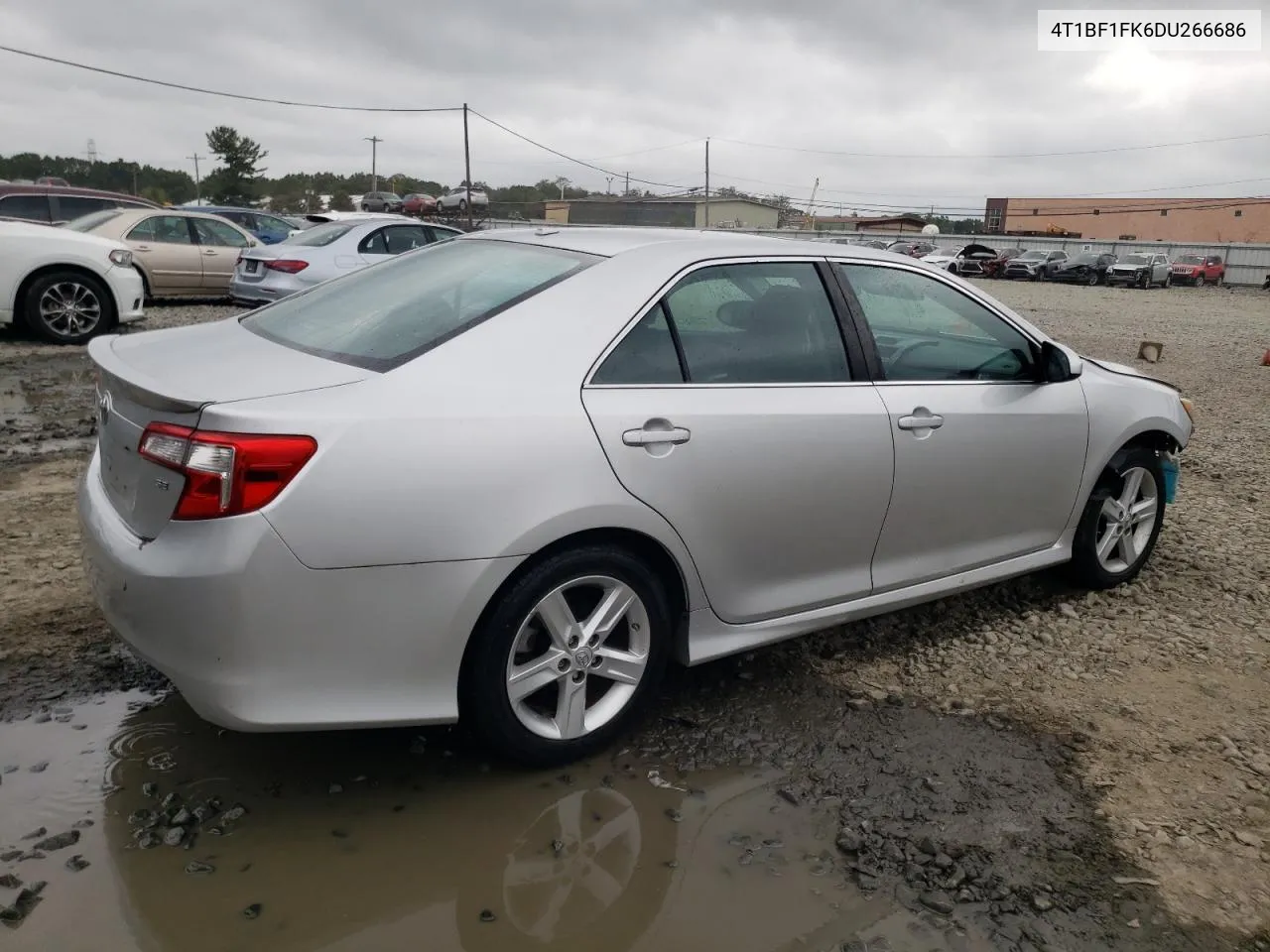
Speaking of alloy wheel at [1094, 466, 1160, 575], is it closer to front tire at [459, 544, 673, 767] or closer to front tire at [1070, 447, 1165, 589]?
front tire at [1070, 447, 1165, 589]

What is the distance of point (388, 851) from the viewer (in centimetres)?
269

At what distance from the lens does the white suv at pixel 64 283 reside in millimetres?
9758

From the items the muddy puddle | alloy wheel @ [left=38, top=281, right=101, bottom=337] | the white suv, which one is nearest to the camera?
the muddy puddle

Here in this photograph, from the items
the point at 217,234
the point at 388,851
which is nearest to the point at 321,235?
the point at 217,234

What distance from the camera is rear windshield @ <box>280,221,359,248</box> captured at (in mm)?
12117

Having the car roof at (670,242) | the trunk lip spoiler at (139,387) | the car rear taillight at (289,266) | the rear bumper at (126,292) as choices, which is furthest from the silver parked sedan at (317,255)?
the trunk lip spoiler at (139,387)

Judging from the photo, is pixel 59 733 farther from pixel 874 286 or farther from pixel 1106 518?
pixel 1106 518

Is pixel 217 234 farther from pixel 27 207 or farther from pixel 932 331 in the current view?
pixel 932 331

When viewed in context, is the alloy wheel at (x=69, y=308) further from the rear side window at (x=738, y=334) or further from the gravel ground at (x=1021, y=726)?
the rear side window at (x=738, y=334)

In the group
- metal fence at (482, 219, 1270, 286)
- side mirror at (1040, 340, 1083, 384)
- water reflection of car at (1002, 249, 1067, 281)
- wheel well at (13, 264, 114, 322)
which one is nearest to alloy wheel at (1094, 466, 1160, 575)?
side mirror at (1040, 340, 1083, 384)

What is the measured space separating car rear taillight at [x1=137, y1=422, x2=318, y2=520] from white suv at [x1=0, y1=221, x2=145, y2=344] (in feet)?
28.7

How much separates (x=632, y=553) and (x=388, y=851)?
1.06 metres

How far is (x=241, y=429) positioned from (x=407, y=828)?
1178 millimetres

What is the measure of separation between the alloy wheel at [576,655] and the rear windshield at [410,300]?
845mm
